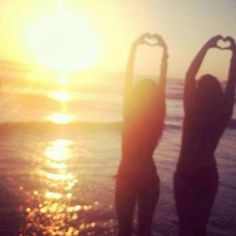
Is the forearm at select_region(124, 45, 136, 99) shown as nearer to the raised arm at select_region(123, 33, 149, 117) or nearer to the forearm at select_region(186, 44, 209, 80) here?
the raised arm at select_region(123, 33, 149, 117)

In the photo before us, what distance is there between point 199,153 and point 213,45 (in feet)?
3.59

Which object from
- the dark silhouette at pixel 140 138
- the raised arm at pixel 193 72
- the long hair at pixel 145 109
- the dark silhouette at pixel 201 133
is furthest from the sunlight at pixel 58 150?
the raised arm at pixel 193 72

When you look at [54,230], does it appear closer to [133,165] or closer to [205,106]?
[133,165]

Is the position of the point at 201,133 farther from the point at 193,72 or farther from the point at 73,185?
the point at 73,185

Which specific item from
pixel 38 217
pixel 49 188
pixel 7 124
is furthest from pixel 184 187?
pixel 7 124

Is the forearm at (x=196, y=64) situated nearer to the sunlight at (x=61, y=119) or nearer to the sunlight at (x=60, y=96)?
the sunlight at (x=61, y=119)

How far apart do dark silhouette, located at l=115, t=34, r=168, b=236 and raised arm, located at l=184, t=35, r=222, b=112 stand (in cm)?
30

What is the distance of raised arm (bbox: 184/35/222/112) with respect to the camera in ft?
13.9

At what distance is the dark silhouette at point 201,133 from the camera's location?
13.8 feet

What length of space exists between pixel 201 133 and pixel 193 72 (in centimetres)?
62

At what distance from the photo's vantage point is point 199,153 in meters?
4.25

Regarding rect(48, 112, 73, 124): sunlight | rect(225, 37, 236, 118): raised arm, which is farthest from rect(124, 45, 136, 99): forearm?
rect(48, 112, 73, 124): sunlight

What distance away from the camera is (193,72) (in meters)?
4.29

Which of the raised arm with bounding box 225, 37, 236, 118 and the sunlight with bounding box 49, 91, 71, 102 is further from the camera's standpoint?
the sunlight with bounding box 49, 91, 71, 102
